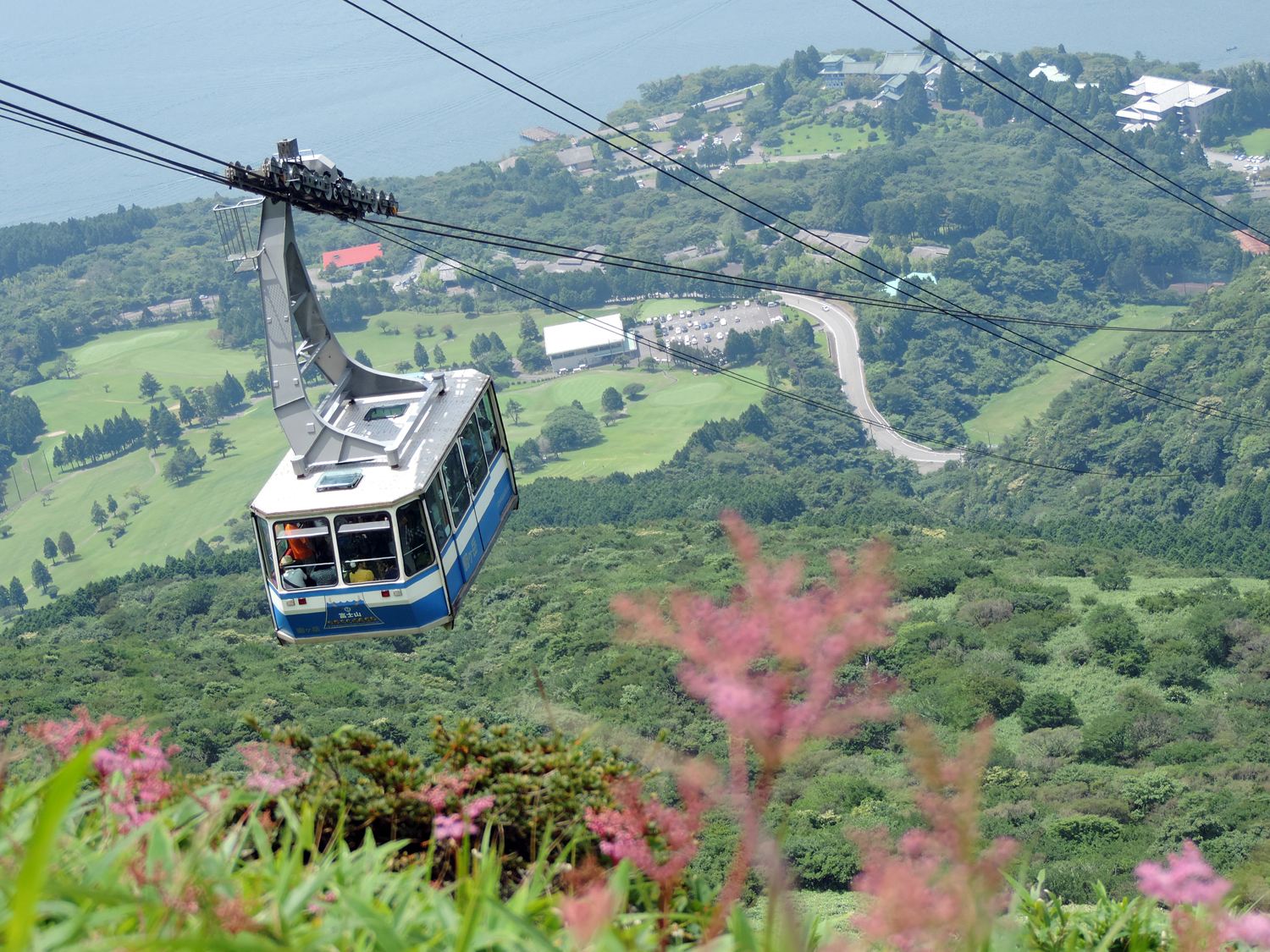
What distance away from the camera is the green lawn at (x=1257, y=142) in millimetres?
154875

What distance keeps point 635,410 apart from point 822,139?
282 ft

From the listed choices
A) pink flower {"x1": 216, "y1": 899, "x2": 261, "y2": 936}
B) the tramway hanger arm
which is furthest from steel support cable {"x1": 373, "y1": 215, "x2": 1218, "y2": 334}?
pink flower {"x1": 216, "y1": 899, "x2": 261, "y2": 936}

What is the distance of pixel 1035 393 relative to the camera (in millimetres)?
103375

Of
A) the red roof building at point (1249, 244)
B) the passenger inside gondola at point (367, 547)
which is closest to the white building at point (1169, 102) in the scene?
the red roof building at point (1249, 244)

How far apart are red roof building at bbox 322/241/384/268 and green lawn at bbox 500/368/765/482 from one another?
139 ft

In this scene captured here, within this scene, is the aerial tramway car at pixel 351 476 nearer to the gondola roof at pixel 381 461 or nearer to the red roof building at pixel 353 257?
the gondola roof at pixel 381 461

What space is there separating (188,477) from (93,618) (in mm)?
57101

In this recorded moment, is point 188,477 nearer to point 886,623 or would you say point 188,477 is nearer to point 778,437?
point 778,437

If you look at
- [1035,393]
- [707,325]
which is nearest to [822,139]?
[707,325]

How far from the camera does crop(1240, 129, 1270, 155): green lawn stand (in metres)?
155

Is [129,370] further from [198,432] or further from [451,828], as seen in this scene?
[451,828]

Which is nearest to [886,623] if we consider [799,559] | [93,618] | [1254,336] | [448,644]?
[799,559]

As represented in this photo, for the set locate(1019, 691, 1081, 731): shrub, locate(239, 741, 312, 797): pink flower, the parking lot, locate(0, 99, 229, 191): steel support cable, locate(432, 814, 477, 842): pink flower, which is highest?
locate(0, 99, 229, 191): steel support cable

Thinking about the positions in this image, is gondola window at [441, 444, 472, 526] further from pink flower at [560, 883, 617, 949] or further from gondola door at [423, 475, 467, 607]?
pink flower at [560, 883, 617, 949]
